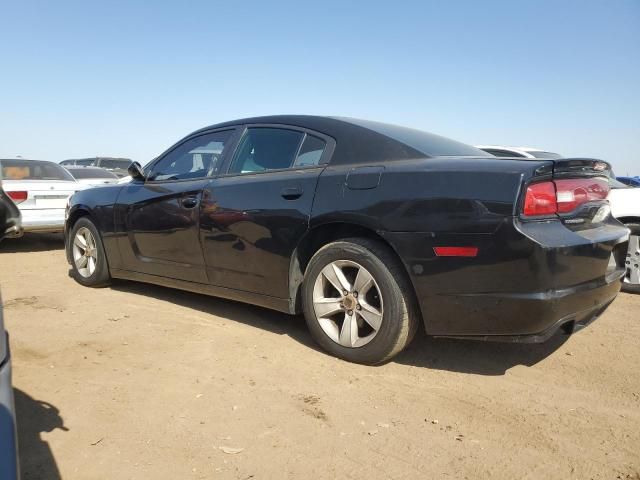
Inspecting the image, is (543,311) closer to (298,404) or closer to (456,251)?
(456,251)

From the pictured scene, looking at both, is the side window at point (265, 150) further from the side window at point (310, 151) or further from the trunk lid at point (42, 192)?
the trunk lid at point (42, 192)

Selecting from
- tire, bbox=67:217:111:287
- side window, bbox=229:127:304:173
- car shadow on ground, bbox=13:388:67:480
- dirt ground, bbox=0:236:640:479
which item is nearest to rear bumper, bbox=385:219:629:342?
dirt ground, bbox=0:236:640:479

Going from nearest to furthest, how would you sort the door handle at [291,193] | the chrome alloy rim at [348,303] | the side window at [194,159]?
the chrome alloy rim at [348,303] → the door handle at [291,193] → the side window at [194,159]

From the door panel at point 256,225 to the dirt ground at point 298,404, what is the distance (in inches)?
17.3

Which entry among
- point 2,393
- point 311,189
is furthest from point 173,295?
point 2,393

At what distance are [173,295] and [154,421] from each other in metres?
2.44

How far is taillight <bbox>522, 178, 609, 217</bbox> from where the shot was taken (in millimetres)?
2502

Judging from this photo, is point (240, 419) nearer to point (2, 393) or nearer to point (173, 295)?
point (2, 393)

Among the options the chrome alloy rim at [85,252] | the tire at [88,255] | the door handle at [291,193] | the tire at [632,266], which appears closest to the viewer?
the door handle at [291,193]

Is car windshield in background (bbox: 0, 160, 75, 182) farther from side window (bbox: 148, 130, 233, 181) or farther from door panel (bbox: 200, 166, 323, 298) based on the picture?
door panel (bbox: 200, 166, 323, 298)

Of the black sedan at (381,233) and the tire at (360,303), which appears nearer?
the black sedan at (381,233)

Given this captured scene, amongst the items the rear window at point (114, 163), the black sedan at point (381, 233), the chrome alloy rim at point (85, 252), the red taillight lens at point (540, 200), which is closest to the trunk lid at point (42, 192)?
the chrome alloy rim at point (85, 252)

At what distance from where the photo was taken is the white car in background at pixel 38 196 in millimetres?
7242

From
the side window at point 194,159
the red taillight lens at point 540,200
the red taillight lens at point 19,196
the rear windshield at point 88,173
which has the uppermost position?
the side window at point 194,159
